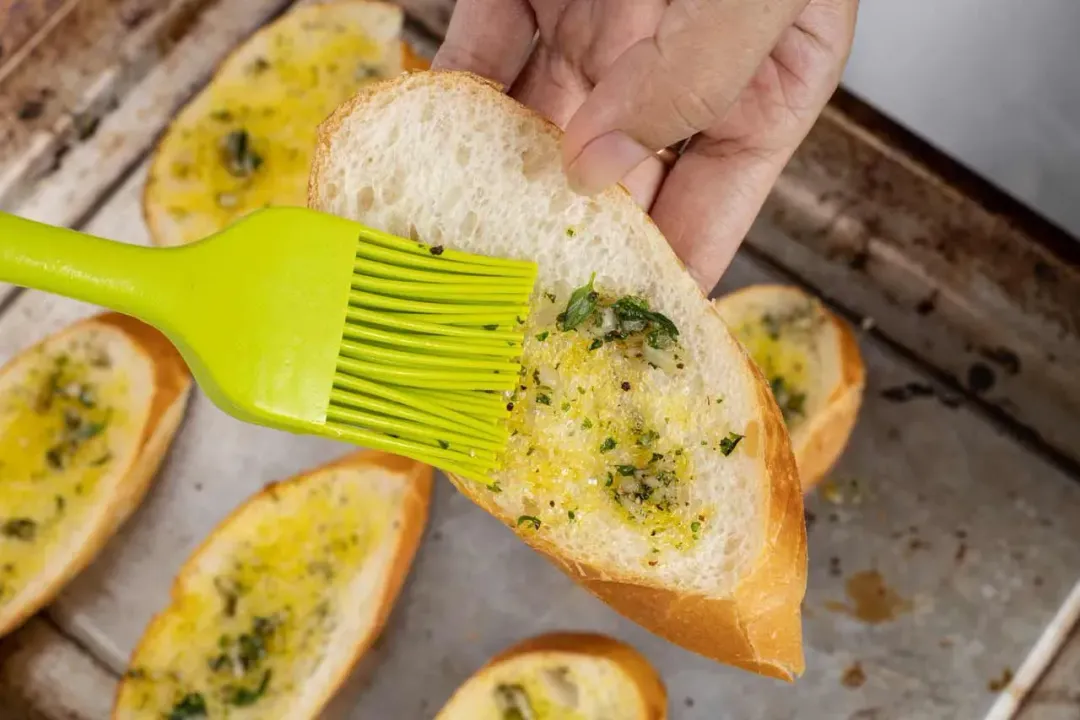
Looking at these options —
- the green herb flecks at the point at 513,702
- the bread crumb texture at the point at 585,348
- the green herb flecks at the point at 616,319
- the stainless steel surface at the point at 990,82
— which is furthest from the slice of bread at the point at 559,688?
the stainless steel surface at the point at 990,82

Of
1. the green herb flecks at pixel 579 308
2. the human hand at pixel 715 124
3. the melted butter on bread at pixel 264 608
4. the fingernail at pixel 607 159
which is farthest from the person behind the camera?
the melted butter on bread at pixel 264 608

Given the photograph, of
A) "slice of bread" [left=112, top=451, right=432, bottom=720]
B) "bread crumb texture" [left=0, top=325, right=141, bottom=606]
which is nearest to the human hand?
"slice of bread" [left=112, top=451, right=432, bottom=720]

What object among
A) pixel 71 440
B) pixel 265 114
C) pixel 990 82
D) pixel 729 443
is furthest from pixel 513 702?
pixel 990 82

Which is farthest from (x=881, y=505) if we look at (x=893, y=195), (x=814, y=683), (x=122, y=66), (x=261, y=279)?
(x=122, y=66)

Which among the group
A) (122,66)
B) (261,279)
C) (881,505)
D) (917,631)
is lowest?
(917,631)

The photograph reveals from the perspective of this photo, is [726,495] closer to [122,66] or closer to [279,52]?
[279,52]

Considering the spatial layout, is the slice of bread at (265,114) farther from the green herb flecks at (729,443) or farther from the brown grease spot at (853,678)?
the brown grease spot at (853,678)

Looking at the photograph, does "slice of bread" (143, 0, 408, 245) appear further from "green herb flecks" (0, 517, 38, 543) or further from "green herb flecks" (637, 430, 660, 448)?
"green herb flecks" (637, 430, 660, 448)

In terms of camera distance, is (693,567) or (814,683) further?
(814,683)
